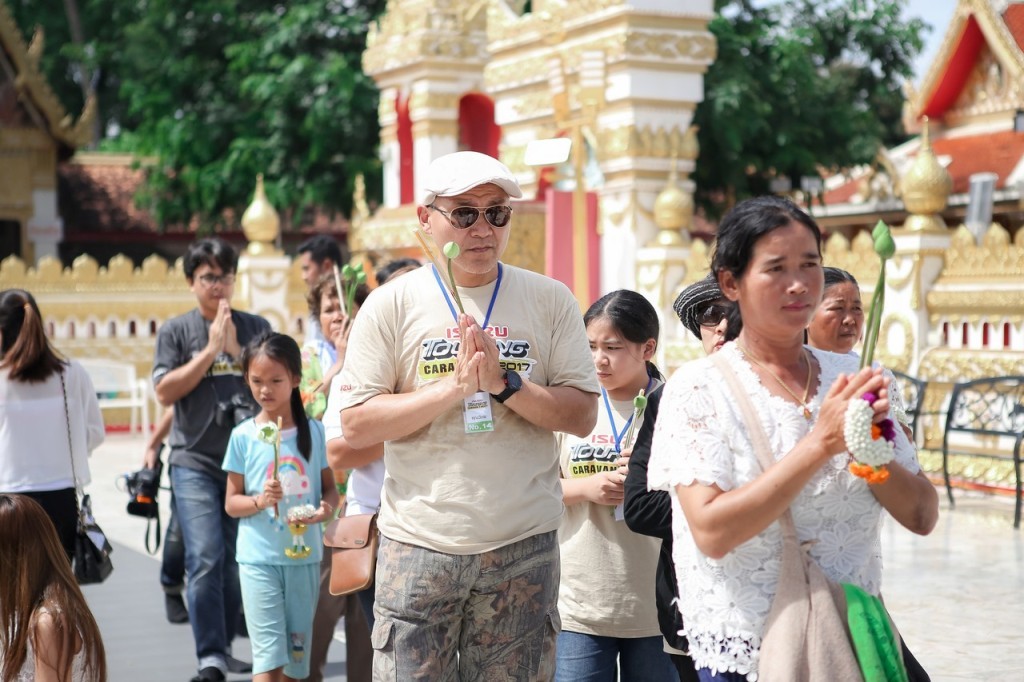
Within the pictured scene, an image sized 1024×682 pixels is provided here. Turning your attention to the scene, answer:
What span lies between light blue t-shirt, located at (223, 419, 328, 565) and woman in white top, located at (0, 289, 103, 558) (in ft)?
2.10

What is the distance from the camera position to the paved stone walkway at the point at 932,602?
6.38 meters

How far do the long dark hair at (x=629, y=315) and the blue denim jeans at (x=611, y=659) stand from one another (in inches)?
35.2

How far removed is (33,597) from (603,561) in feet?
5.26

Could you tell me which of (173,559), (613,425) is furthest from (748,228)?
(173,559)

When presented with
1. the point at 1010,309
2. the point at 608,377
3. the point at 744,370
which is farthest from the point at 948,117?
the point at 744,370

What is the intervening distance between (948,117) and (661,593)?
19349 millimetres

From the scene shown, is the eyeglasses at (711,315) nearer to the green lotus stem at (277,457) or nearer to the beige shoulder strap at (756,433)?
the beige shoulder strap at (756,433)

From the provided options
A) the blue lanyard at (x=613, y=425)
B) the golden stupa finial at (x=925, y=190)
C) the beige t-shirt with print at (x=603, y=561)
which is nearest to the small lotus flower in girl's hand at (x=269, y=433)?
the beige t-shirt with print at (x=603, y=561)

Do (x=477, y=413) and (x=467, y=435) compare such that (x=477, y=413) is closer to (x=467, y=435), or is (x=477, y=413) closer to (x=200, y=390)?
(x=467, y=435)

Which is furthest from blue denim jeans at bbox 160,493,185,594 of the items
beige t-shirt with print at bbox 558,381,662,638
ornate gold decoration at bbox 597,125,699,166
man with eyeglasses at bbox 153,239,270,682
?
ornate gold decoration at bbox 597,125,699,166

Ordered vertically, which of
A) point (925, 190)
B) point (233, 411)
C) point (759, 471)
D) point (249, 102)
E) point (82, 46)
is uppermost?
point (82, 46)

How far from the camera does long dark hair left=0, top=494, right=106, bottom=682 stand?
3.69m

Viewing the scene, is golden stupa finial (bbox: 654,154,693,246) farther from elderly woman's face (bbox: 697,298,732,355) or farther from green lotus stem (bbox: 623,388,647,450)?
elderly woman's face (bbox: 697,298,732,355)

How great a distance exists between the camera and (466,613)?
3.65 metres
